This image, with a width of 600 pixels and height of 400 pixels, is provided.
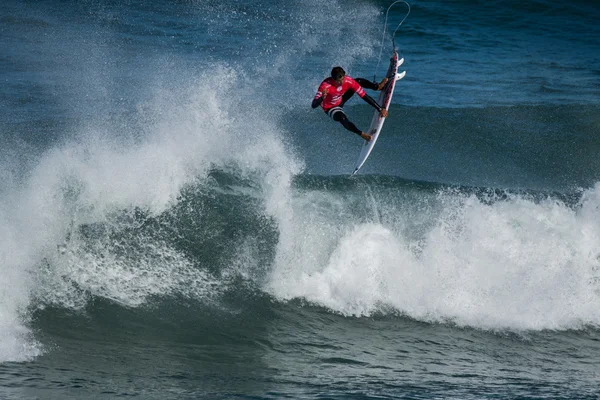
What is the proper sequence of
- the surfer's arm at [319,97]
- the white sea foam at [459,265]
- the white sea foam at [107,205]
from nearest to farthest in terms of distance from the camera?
the white sea foam at [107,205]
the white sea foam at [459,265]
the surfer's arm at [319,97]

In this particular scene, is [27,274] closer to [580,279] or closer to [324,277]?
[324,277]

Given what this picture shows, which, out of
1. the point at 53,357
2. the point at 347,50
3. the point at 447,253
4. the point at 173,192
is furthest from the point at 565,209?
the point at 347,50

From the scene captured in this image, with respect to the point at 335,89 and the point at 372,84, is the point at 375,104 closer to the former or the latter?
the point at 372,84

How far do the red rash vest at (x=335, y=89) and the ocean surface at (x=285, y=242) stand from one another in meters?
1.37

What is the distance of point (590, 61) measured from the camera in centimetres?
2103

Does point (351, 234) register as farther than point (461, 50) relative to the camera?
No

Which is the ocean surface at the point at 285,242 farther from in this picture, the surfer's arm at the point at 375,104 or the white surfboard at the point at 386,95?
the surfer's arm at the point at 375,104

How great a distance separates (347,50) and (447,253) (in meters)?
11.4

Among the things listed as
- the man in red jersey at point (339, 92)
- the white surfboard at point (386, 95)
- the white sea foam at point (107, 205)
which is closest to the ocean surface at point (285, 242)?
the white sea foam at point (107, 205)

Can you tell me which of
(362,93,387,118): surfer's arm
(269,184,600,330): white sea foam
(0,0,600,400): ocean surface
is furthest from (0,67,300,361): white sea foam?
(362,93,387,118): surfer's arm

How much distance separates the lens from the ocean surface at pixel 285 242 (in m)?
7.68

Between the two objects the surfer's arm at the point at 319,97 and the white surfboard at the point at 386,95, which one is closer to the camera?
the surfer's arm at the point at 319,97

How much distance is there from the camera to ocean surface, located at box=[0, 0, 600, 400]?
7684 mm

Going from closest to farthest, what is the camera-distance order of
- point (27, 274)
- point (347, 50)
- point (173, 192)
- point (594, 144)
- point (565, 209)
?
point (27, 274)
point (173, 192)
point (565, 209)
point (594, 144)
point (347, 50)
